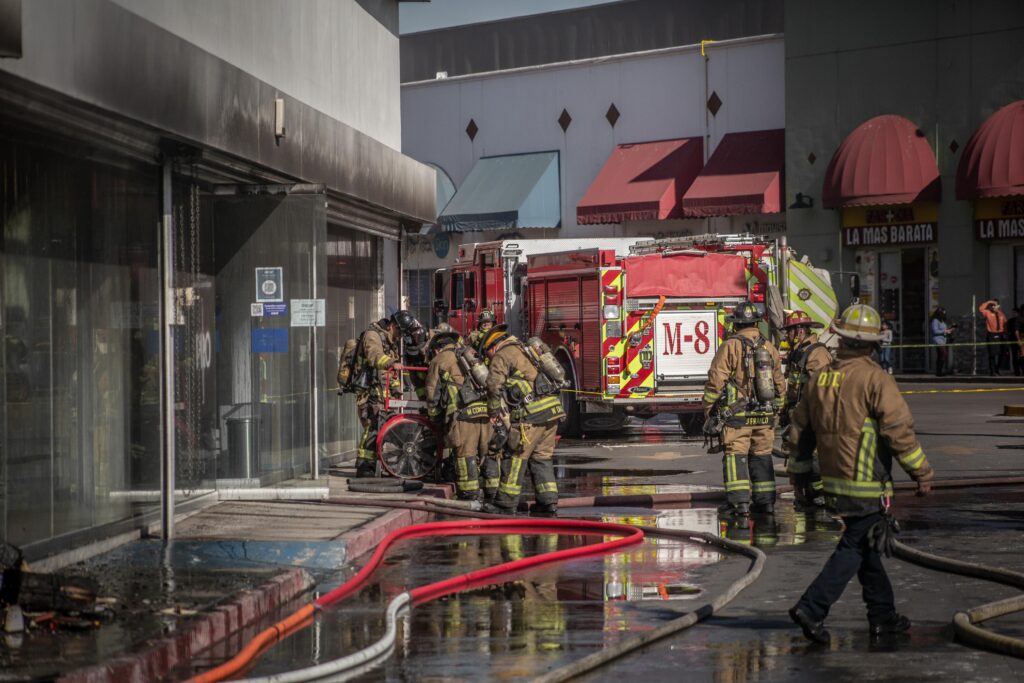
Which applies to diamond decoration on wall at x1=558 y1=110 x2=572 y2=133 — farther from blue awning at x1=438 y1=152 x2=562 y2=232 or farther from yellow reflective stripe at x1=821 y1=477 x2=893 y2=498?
yellow reflective stripe at x1=821 y1=477 x2=893 y2=498

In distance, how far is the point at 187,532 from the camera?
11.0 metres

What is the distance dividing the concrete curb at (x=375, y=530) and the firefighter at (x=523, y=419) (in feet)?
2.62

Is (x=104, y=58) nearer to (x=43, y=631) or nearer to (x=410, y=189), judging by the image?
(x=43, y=631)

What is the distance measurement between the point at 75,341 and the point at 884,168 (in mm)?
27609

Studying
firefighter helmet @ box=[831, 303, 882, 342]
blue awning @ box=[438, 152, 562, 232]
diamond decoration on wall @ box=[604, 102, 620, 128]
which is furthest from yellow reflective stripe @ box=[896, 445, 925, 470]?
blue awning @ box=[438, 152, 562, 232]

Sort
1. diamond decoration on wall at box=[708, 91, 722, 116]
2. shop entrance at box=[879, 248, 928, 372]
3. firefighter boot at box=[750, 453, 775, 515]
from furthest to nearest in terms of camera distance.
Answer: diamond decoration on wall at box=[708, 91, 722, 116] → shop entrance at box=[879, 248, 928, 372] → firefighter boot at box=[750, 453, 775, 515]

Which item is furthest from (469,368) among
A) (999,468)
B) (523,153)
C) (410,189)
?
(523,153)

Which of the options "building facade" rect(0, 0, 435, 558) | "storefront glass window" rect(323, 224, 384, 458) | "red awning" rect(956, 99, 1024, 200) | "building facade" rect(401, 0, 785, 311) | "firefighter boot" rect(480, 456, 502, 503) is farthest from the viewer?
"building facade" rect(401, 0, 785, 311)

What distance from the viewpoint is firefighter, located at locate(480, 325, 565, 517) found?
13180mm

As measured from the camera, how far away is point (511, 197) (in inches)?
1645

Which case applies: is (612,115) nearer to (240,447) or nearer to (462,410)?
(462,410)

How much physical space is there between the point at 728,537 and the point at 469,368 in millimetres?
3123

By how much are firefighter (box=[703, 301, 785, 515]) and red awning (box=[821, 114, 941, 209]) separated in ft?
75.8

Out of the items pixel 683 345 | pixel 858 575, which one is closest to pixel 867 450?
pixel 858 575
